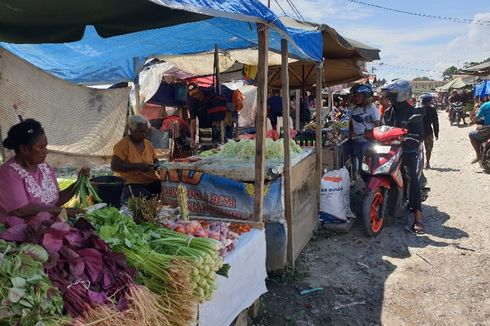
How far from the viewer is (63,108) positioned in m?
6.06

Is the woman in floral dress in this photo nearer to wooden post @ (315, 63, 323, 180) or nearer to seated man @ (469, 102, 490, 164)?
wooden post @ (315, 63, 323, 180)

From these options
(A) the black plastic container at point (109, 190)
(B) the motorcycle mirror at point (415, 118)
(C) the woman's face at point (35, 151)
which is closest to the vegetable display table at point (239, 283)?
(C) the woman's face at point (35, 151)

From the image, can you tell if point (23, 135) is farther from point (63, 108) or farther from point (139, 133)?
point (63, 108)

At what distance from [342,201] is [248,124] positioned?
32.0 feet

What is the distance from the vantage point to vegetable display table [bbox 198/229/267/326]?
283cm

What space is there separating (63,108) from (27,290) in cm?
471

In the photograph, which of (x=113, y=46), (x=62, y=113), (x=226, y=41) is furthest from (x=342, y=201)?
(x=62, y=113)

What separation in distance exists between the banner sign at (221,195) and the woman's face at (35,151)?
5.37 ft

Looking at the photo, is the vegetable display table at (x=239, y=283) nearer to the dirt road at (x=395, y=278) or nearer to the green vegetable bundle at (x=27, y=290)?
the dirt road at (x=395, y=278)

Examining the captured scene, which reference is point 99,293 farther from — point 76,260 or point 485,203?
point 485,203

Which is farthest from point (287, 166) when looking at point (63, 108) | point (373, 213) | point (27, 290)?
point (63, 108)

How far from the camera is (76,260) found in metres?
2.13

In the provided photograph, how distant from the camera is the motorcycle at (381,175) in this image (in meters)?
5.73

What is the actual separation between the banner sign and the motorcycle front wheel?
1.71 metres
